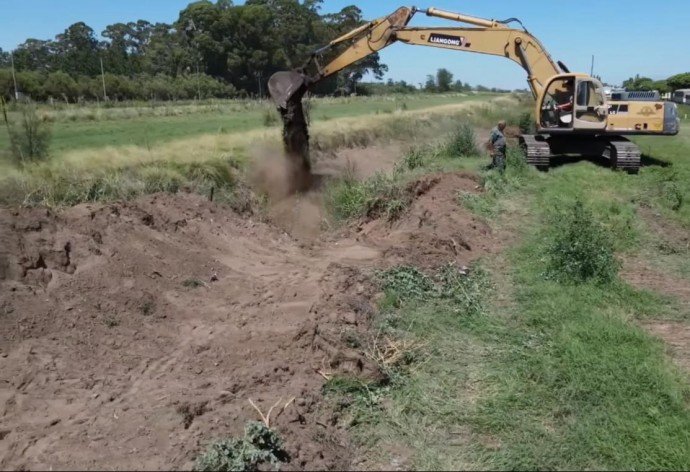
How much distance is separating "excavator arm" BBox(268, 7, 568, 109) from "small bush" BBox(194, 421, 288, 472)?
33.6 feet

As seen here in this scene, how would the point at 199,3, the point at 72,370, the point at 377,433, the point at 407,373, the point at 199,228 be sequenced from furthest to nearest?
the point at 199,3 → the point at 199,228 → the point at 72,370 → the point at 407,373 → the point at 377,433

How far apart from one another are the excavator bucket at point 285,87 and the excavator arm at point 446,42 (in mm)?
119

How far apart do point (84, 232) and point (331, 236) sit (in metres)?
4.51

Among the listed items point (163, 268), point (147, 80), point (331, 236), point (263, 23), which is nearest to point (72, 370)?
point (163, 268)

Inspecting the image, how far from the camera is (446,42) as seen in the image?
15.5 meters

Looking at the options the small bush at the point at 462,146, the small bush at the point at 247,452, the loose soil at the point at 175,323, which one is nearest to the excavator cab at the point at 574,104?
the small bush at the point at 462,146

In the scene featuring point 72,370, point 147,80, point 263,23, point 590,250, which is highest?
point 263,23

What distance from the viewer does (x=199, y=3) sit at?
76500mm

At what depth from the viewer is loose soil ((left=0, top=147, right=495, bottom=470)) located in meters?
4.79

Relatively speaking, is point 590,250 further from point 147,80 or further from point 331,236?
point 147,80

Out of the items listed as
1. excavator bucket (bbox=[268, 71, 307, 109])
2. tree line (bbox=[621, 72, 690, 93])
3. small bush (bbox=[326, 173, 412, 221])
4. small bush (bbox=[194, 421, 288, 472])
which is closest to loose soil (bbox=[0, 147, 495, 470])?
small bush (bbox=[194, 421, 288, 472])

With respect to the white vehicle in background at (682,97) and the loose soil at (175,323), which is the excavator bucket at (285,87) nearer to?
the loose soil at (175,323)

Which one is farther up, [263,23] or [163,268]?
[263,23]

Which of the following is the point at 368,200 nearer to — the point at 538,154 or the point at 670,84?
the point at 538,154
